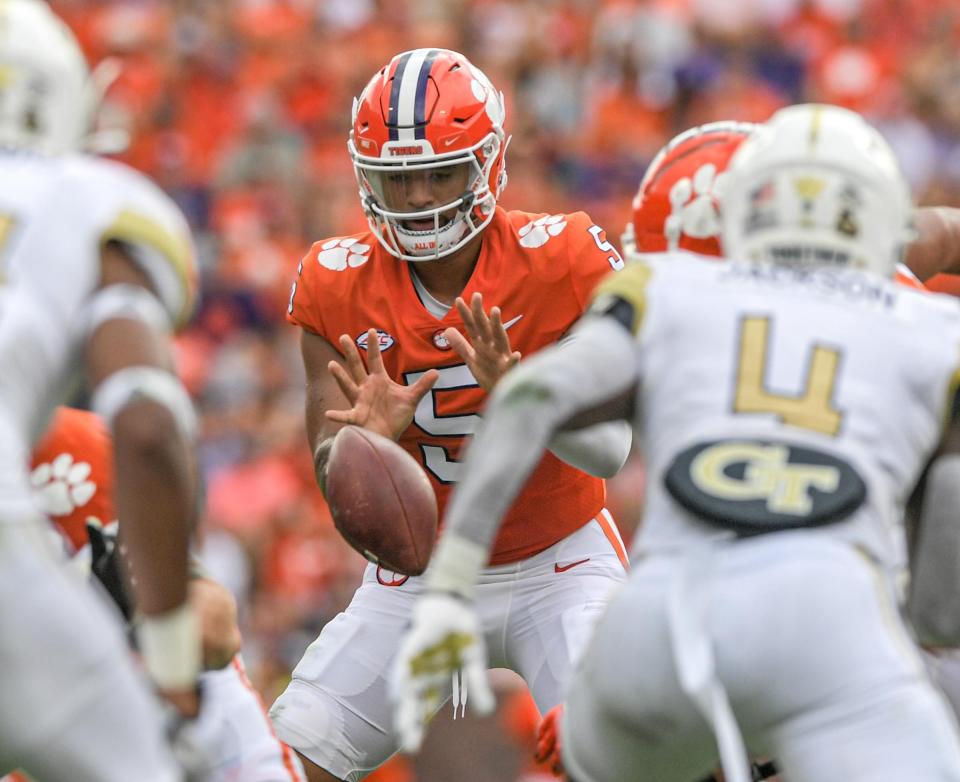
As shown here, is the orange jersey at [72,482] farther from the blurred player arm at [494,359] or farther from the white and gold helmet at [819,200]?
the white and gold helmet at [819,200]

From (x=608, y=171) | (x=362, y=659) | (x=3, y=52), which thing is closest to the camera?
(x=3, y=52)

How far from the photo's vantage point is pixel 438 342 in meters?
4.11

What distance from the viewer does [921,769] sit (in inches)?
101

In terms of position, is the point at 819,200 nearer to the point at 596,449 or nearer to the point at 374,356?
the point at 596,449

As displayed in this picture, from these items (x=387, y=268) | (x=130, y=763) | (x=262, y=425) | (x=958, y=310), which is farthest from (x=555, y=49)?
(x=130, y=763)

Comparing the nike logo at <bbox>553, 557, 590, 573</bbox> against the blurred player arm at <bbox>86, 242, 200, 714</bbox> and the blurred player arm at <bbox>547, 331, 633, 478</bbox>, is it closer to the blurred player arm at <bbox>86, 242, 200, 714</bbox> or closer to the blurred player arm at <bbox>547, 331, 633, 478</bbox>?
the blurred player arm at <bbox>547, 331, 633, 478</bbox>

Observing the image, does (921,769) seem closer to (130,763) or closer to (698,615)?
(698,615)

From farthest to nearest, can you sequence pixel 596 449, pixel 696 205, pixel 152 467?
1. pixel 696 205
2. pixel 596 449
3. pixel 152 467

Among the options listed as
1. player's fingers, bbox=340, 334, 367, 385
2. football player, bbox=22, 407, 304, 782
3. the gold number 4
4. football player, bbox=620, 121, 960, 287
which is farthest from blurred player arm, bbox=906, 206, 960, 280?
football player, bbox=22, 407, 304, 782

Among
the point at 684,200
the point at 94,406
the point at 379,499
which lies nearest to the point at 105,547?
the point at 379,499

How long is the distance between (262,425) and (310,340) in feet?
14.0

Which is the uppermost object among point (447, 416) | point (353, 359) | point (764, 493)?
point (764, 493)

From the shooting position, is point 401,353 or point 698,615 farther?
point 401,353

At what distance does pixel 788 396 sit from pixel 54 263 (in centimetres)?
118
